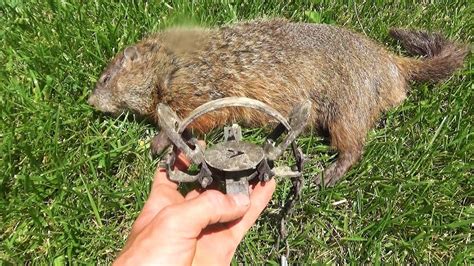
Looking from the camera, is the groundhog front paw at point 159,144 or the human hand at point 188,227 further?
the groundhog front paw at point 159,144

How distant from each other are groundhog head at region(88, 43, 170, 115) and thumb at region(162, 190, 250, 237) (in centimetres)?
155

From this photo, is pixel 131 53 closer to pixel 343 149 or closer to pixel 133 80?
pixel 133 80

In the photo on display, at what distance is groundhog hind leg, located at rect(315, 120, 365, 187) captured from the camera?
3.61 metres

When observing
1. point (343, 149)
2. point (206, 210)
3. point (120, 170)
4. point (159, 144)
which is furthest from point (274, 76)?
point (206, 210)

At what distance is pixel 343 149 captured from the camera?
366 centimetres

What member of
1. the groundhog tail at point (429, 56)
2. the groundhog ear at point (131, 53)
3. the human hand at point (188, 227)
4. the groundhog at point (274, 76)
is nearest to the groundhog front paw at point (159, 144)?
the groundhog at point (274, 76)

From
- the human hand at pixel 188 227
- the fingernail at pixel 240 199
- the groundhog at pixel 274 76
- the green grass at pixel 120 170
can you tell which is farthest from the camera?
the groundhog at pixel 274 76

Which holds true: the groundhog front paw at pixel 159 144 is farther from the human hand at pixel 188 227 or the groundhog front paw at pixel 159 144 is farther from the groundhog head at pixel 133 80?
the human hand at pixel 188 227

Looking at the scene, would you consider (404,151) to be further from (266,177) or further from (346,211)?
(266,177)

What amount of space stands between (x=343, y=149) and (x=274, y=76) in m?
0.67

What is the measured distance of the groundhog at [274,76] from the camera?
3697 millimetres

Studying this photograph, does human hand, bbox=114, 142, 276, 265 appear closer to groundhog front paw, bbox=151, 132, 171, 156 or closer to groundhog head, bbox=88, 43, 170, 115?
groundhog front paw, bbox=151, 132, 171, 156

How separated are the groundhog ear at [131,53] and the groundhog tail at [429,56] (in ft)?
6.10

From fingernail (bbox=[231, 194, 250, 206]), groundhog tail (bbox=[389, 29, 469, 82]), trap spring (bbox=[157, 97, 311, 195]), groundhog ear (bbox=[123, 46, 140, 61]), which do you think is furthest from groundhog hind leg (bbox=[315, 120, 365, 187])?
groundhog ear (bbox=[123, 46, 140, 61])
